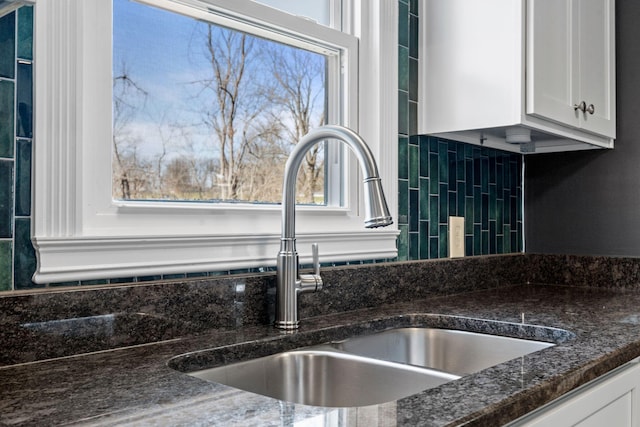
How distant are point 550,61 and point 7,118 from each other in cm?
148

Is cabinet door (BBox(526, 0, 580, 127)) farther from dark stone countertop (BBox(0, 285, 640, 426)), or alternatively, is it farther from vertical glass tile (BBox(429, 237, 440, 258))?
dark stone countertop (BBox(0, 285, 640, 426))

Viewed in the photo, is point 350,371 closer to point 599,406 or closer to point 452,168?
point 599,406

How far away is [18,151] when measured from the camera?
1.06m

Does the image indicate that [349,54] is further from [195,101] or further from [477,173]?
[477,173]

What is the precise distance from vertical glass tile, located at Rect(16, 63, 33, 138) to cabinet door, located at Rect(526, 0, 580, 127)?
4.25 feet

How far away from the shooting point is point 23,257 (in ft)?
3.47

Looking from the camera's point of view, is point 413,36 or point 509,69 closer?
point 509,69

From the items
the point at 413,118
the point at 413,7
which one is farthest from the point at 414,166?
the point at 413,7

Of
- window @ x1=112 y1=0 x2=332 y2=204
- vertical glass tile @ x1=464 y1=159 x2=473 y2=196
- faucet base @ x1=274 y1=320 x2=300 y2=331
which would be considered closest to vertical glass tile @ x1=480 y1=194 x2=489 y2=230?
vertical glass tile @ x1=464 y1=159 x2=473 y2=196

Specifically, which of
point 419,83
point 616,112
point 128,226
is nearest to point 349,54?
point 419,83

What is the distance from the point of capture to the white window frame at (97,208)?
1085 mm

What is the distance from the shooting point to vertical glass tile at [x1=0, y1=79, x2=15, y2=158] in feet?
3.40

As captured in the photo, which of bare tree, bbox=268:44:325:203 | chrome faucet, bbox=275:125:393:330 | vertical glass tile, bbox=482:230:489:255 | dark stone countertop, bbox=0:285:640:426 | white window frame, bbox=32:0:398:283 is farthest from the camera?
vertical glass tile, bbox=482:230:489:255

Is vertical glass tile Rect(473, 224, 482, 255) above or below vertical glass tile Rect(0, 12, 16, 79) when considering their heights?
below
